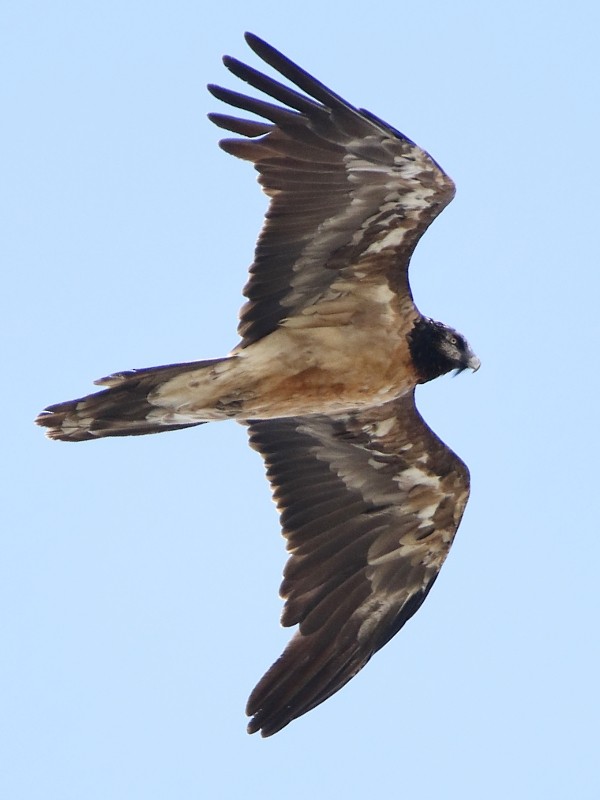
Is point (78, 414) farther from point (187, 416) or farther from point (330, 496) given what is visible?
point (330, 496)

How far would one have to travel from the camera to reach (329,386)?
1255 centimetres

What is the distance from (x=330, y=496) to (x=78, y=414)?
2526 mm

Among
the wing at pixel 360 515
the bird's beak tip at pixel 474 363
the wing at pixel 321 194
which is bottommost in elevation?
the wing at pixel 360 515

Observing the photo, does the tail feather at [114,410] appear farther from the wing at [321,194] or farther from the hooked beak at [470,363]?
the hooked beak at [470,363]

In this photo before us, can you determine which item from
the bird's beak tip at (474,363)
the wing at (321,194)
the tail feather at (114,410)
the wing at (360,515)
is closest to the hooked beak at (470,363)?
the bird's beak tip at (474,363)

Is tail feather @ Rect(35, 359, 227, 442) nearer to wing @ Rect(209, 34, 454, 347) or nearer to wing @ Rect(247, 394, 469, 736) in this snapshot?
wing @ Rect(209, 34, 454, 347)

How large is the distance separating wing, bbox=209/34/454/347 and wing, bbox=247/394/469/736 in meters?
1.31

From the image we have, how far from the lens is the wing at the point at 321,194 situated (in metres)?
11.3

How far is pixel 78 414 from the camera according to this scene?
11906 mm

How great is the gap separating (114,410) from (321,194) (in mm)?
2238

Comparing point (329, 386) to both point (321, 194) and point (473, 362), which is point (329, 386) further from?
point (321, 194)

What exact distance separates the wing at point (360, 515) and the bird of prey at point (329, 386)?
1 centimetres

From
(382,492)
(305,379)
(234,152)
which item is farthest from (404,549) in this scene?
(234,152)

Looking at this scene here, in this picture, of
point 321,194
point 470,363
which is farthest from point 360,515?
point 321,194
